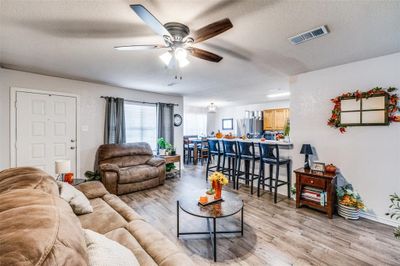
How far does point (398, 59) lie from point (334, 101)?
0.90m

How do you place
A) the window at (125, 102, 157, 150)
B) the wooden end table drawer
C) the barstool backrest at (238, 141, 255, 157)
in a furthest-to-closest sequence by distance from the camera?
the window at (125, 102, 157, 150) < the barstool backrest at (238, 141, 255, 157) < the wooden end table drawer

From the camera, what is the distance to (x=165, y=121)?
227 inches

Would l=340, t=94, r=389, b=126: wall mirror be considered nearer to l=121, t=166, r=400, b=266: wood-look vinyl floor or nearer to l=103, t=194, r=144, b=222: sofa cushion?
l=121, t=166, r=400, b=266: wood-look vinyl floor

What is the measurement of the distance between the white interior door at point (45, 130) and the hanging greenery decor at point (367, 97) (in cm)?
518

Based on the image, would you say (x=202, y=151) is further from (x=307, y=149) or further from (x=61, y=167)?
(x=61, y=167)

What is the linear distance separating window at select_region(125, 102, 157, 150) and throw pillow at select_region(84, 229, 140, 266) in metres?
4.28

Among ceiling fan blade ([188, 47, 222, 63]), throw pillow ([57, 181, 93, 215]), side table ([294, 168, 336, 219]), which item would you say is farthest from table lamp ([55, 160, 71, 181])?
side table ([294, 168, 336, 219])

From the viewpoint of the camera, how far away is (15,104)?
349 cm

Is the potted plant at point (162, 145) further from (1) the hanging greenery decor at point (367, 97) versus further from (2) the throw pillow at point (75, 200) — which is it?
(1) the hanging greenery decor at point (367, 97)

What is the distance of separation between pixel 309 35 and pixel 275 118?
5642 millimetres

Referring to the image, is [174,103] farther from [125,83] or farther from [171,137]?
[125,83]

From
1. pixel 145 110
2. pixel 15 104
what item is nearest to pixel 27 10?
pixel 15 104

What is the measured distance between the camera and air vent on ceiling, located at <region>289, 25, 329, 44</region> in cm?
204

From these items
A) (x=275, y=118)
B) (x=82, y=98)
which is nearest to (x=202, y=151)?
(x=275, y=118)
